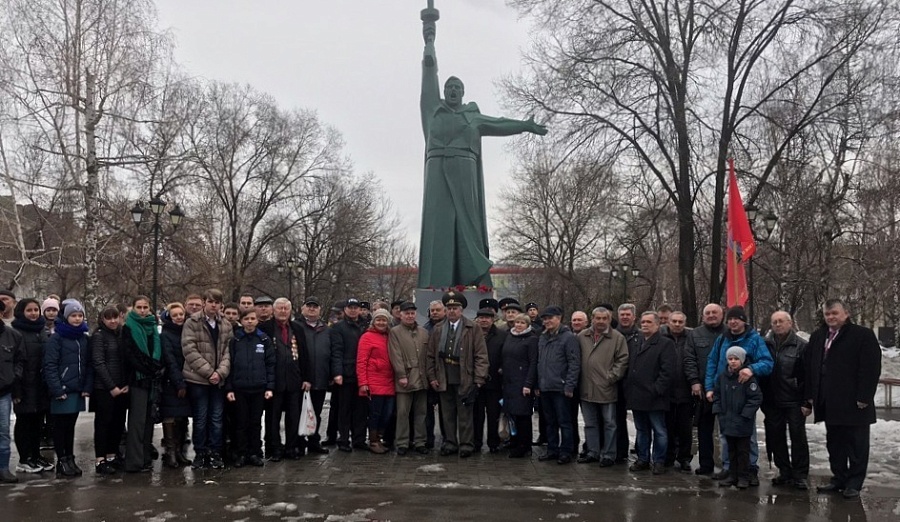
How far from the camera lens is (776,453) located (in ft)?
21.2

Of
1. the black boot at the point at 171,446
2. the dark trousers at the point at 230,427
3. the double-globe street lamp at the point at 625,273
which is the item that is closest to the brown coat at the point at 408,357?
the dark trousers at the point at 230,427

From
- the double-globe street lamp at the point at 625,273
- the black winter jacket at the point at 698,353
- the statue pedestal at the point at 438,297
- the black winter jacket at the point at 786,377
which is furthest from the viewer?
the double-globe street lamp at the point at 625,273

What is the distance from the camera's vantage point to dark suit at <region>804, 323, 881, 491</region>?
5.93 metres

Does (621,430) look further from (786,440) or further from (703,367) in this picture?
(786,440)

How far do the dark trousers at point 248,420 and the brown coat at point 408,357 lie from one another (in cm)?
141

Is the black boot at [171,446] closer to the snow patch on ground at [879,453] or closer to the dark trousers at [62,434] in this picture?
the dark trousers at [62,434]

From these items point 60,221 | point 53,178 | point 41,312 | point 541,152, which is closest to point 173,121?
point 53,178

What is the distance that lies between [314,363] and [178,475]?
5.71 feet

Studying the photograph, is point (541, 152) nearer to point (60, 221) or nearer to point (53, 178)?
point (53, 178)

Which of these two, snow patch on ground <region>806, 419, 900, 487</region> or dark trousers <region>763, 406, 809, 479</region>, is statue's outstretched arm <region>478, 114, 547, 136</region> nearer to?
snow patch on ground <region>806, 419, 900, 487</region>

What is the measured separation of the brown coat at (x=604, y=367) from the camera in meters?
7.24

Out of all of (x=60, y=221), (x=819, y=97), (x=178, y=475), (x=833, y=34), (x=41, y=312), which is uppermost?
(x=833, y=34)

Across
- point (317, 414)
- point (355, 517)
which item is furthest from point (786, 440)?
point (317, 414)

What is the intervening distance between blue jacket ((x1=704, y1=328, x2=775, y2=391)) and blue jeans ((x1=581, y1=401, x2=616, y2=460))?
102cm
